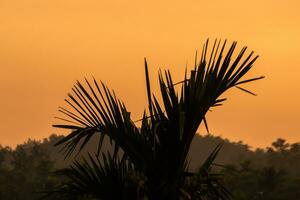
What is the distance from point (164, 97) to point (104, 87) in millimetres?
682

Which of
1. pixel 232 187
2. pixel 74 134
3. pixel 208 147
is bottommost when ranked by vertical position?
pixel 74 134

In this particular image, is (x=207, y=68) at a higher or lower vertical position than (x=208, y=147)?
lower

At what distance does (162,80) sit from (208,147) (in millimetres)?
174946

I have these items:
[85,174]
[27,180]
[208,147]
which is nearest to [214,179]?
[85,174]

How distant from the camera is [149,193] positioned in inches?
348

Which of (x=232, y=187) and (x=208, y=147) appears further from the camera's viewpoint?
(x=208, y=147)

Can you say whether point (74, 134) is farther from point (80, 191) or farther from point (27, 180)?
point (27, 180)

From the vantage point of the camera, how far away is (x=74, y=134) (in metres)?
9.27

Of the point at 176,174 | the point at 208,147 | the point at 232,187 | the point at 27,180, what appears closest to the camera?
the point at 176,174

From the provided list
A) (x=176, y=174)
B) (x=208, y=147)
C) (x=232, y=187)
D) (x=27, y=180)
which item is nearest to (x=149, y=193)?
(x=176, y=174)

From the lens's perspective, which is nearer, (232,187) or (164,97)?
(164,97)

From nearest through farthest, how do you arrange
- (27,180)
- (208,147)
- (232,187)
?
(232,187), (27,180), (208,147)

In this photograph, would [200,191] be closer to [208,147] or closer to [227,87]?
[227,87]

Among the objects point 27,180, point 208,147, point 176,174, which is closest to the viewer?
point 176,174
